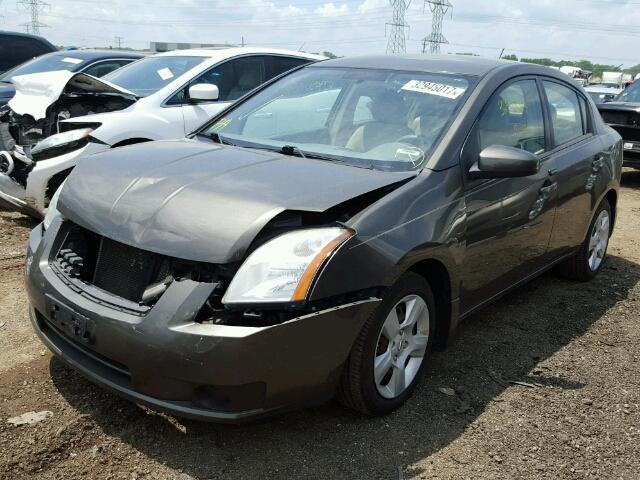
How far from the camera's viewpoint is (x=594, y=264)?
5.39 meters

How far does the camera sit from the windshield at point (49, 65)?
8.36 metres

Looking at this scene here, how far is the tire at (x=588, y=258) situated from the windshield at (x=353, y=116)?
2112 mm

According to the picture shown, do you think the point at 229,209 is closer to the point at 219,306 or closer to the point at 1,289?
the point at 219,306

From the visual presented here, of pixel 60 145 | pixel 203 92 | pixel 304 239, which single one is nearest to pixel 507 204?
pixel 304 239

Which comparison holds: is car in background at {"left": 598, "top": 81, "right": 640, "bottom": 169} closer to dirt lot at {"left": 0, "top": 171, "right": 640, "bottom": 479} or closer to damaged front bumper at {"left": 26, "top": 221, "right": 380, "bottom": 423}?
dirt lot at {"left": 0, "top": 171, "right": 640, "bottom": 479}

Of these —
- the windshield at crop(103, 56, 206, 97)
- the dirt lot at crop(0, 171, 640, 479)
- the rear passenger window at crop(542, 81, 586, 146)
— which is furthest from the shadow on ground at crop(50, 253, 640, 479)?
the windshield at crop(103, 56, 206, 97)

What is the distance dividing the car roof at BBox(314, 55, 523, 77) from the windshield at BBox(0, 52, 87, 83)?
5261 millimetres

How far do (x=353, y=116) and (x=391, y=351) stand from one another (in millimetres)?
→ 1428

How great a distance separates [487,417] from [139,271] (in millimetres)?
1813

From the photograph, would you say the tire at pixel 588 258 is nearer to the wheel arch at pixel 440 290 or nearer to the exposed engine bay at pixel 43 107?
the wheel arch at pixel 440 290

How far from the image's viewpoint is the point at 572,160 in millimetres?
4441

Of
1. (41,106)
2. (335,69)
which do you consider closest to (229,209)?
(335,69)

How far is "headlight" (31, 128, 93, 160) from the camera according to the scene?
5477mm

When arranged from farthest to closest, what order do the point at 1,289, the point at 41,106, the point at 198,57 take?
the point at 198,57 < the point at 41,106 < the point at 1,289
